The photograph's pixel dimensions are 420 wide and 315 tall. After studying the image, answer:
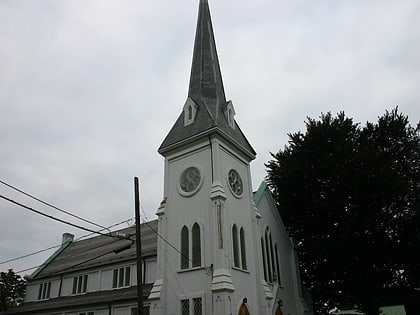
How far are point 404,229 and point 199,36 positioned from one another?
833 inches

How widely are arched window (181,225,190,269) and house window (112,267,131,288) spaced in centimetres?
779

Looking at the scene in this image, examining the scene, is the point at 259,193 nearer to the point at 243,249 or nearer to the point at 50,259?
the point at 243,249

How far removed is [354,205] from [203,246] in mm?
11754

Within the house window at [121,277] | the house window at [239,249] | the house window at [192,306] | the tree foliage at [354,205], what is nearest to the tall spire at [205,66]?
the tree foliage at [354,205]

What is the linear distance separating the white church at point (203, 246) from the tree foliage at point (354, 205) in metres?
2.17

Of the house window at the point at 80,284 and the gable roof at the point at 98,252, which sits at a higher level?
the gable roof at the point at 98,252

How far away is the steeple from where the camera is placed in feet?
80.8

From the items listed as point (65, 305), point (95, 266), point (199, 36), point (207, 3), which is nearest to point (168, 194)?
point (95, 266)

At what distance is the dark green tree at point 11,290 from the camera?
3750 centimetres

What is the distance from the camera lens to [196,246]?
21766mm

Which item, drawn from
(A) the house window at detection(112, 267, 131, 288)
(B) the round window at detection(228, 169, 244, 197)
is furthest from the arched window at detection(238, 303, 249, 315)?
(A) the house window at detection(112, 267, 131, 288)

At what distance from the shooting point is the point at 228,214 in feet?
72.9

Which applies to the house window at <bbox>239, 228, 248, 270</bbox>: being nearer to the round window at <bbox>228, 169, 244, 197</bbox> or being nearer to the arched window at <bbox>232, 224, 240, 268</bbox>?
the arched window at <bbox>232, 224, 240, 268</bbox>

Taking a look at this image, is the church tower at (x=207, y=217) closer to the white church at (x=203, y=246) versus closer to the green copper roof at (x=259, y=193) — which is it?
the white church at (x=203, y=246)
